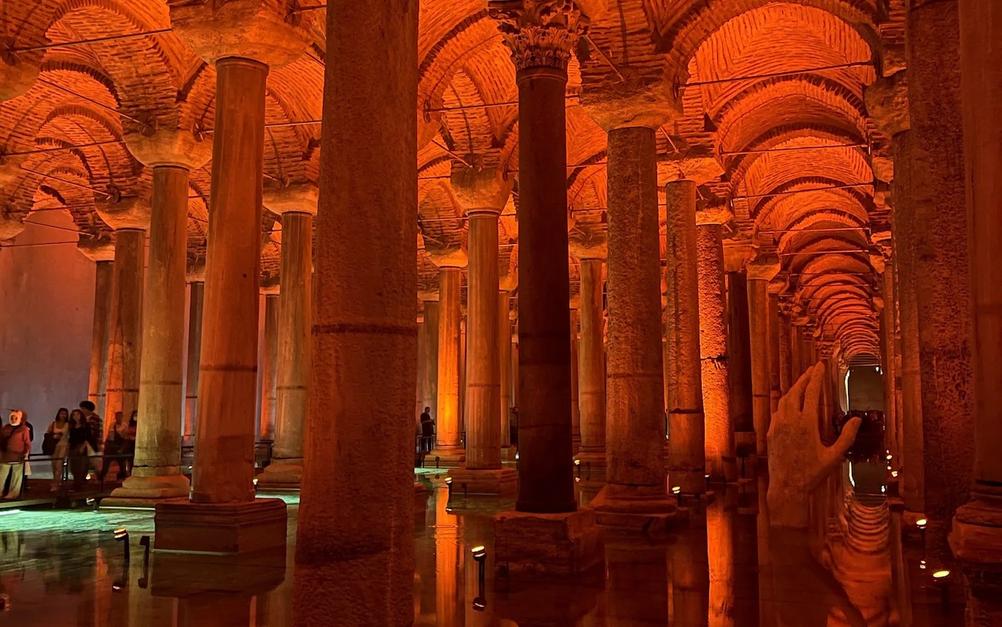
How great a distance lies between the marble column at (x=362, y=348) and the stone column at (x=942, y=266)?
412cm

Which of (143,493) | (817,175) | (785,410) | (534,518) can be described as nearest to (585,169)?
(817,175)

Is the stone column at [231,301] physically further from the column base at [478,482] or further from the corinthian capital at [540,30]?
the column base at [478,482]

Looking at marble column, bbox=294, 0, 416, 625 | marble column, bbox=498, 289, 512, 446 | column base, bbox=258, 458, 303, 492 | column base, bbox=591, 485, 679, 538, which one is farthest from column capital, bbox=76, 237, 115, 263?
marble column, bbox=294, 0, 416, 625

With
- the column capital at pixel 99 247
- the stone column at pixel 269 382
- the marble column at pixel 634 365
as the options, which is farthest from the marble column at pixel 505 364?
the marble column at pixel 634 365

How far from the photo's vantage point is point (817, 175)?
2034cm

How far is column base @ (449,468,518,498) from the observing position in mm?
14273

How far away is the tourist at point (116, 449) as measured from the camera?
1429 centimetres

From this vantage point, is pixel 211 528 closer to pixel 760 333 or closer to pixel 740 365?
pixel 740 365

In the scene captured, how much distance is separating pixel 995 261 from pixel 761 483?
13268 mm

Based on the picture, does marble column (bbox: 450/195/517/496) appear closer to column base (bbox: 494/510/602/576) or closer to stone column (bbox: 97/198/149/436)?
stone column (bbox: 97/198/149/436)

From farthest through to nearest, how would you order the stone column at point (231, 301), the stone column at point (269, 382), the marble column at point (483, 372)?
the stone column at point (269, 382) → the marble column at point (483, 372) → the stone column at point (231, 301)

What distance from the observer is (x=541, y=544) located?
24.6ft

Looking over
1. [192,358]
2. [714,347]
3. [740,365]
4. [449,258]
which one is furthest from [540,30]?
[192,358]

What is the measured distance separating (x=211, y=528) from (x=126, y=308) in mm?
8169
